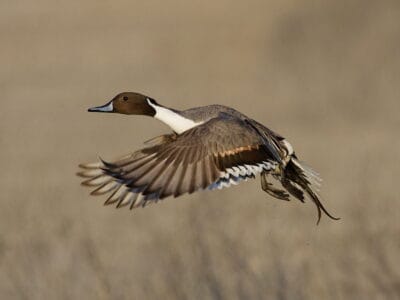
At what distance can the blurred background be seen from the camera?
6676mm

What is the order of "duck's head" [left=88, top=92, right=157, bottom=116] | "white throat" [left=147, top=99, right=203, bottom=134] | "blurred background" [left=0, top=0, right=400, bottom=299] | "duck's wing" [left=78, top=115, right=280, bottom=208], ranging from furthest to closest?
1. "blurred background" [left=0, top=0, right=400, bottom=299]
2. "duck's head" [left=88, top=92, right=157, bottom=116]
3. "white throat" [left=147, top=99, right=203, bottom=134]
4. "duck's wing" [left=78, top=115, right=280, bottom=208]

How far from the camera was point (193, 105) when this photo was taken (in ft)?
33.5

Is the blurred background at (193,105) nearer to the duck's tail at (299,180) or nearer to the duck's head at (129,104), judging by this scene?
the duck's tail at (299,180)

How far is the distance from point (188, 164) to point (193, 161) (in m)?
0.04

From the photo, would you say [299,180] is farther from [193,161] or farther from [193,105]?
[193,105]

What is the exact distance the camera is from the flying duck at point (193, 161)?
5.11 m

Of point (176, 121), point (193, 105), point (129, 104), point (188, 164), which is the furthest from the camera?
point (193, 105)

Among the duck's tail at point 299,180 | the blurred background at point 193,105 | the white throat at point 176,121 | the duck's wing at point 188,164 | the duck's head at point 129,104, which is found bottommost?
the blurred background at point 193,105

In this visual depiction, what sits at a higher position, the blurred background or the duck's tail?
the duck's tail

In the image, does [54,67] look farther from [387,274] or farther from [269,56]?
[387,274]

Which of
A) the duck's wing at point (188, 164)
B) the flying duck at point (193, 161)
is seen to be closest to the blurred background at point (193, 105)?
the flying duck at point (193, 161)

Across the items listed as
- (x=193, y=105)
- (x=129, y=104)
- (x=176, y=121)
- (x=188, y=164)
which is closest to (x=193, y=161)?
(x=188, y=164)

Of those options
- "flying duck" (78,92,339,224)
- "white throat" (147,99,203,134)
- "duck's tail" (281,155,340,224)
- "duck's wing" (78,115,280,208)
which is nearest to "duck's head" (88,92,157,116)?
"flying duck" (78,92,339,224)

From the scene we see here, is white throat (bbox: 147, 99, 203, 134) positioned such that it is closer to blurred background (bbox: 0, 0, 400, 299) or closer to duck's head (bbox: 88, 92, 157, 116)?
duck's head (bbox: 88, 92, 157, 116)
